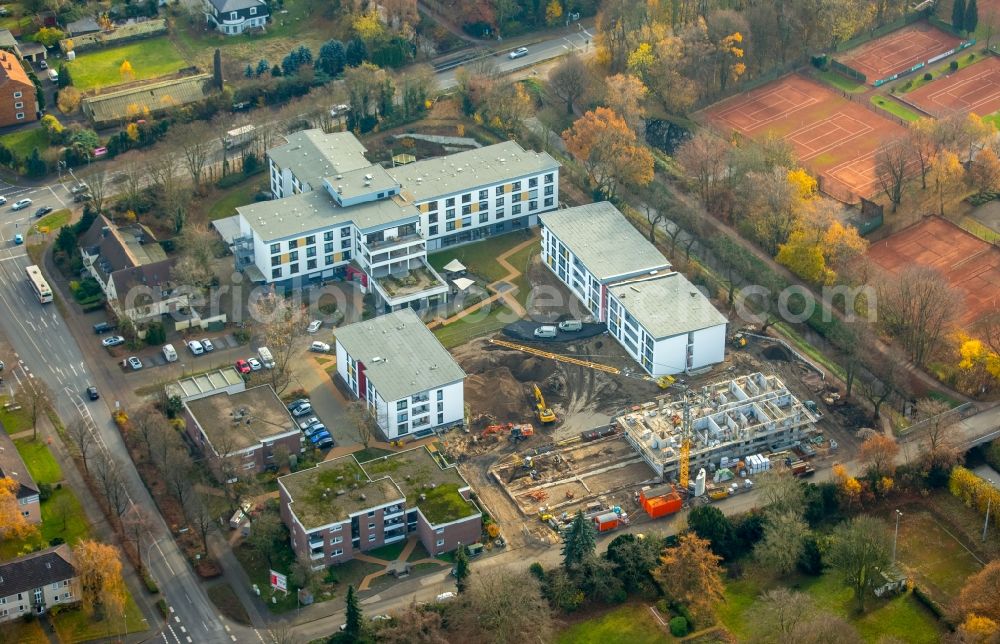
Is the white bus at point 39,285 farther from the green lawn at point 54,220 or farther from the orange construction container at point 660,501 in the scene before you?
the orange construction container at point 660,501

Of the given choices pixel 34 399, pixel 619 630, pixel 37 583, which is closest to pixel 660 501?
pixel 619 630

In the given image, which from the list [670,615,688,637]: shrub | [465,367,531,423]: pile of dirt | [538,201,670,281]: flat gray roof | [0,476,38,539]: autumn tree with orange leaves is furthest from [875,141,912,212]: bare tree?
[0,476,38,539]: autumn tree with orange leaves

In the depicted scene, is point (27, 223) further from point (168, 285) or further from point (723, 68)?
point (723, 68)

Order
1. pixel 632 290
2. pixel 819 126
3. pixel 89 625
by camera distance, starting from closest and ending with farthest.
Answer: pixel 89 625 < pixel 632 290 < pixel 819 126

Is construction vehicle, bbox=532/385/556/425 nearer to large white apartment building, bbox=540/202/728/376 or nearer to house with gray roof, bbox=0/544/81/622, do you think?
large white apartment building, bbox=540/202/728/376

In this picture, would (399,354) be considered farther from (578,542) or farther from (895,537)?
(895,537)

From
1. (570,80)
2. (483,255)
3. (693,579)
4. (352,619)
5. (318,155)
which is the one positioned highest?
(318,155)
